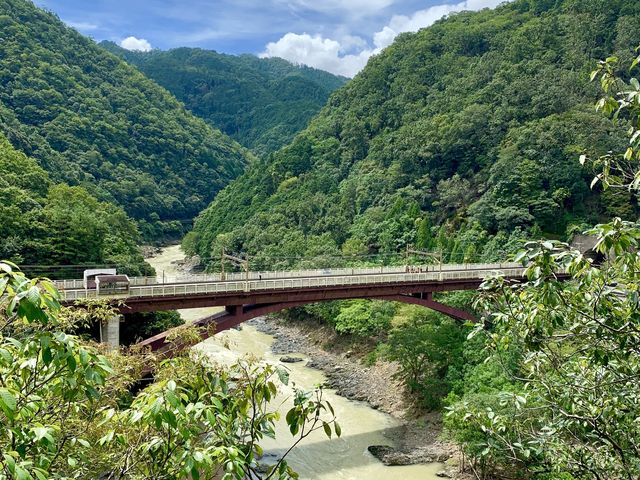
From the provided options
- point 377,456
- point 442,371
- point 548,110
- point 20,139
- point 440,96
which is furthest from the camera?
point 440,96

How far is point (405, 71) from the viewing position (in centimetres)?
8462

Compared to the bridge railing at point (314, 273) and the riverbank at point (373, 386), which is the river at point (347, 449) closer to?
the riverbank at point (373, 386)

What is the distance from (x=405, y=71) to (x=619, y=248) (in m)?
86.1

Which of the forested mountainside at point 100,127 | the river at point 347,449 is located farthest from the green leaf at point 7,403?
the forested mountainside at point 100,127

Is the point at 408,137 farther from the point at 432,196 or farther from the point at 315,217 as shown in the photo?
the point at 315,217

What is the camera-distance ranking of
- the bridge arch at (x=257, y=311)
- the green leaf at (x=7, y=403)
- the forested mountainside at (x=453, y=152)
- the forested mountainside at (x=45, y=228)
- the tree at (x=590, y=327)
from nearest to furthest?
1. the green leaf at (x=7, y=403)
2. the tree at (x=590, y=327)
3. the bridge arch at (x=257, y=311)
4. the forested mountainside at (x=45, y=228)
5. the forested mountainside at (x=453, y=152)

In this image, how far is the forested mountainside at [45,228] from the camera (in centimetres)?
3312

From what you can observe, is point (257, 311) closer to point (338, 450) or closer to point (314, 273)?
point (314, 273)

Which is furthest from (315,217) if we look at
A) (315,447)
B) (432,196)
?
(315,447)

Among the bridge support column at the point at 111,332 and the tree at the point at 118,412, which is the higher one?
the tree at the point at 118,412

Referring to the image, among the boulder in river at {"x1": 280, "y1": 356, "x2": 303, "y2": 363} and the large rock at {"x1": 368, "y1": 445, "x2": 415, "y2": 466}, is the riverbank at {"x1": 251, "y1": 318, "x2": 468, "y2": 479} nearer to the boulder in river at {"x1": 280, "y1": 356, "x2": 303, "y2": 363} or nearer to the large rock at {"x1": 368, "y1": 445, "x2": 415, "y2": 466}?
the large rock at {"x1": 368, "y1": 445, "x2": 415, "y2": 466}

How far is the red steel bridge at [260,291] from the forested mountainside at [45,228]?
902 centimetres

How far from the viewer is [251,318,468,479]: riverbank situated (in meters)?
24.7

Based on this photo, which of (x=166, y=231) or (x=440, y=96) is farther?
(x=166, y=231)
